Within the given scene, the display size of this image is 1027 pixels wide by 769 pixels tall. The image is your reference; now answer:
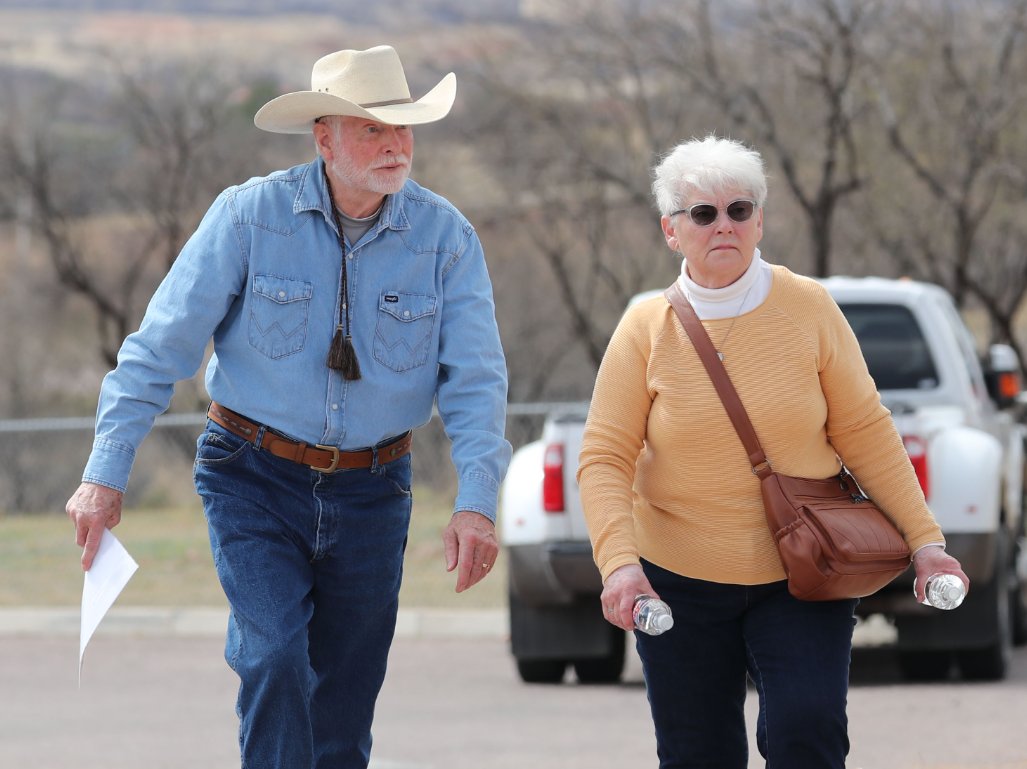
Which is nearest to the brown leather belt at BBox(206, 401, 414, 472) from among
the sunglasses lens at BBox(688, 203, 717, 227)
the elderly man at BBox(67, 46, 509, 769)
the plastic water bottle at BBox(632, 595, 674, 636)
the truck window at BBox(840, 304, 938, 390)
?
the elderly man at BBox(67, 46, 509, 769)

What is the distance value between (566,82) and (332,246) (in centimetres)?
1931

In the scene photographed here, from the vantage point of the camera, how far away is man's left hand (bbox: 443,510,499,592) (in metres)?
4.33

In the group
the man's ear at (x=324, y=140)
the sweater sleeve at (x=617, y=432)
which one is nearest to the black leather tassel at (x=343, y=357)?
the man's ear at (x=324, y=140)

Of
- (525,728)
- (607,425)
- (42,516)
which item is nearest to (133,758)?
(525,728)

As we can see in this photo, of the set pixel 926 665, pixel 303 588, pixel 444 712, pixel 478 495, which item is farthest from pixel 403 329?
pixel 926 665

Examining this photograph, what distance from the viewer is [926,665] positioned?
8961 mm

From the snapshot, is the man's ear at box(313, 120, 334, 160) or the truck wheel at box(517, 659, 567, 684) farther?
the truck wheel at box(517, 659, 567, 684)

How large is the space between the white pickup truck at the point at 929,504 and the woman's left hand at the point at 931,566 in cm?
380

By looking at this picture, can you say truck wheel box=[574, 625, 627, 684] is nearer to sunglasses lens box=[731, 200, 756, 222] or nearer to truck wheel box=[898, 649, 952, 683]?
truck wheel box=[898, 649, 952, 683]

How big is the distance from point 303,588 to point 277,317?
64cm

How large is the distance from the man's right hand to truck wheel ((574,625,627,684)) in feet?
16.0

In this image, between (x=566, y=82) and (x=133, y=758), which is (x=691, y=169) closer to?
(x=133, y=758)

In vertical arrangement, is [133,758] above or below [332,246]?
below

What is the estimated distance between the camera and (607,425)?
4227 mm
